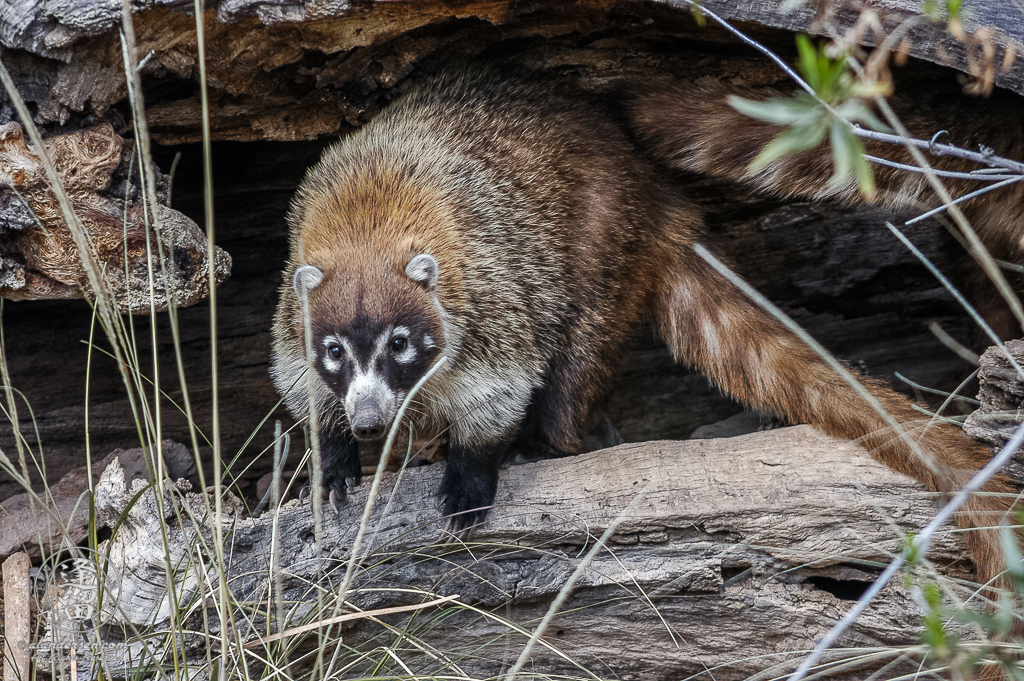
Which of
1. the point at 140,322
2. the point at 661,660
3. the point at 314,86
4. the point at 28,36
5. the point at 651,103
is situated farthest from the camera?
the point at 140,322

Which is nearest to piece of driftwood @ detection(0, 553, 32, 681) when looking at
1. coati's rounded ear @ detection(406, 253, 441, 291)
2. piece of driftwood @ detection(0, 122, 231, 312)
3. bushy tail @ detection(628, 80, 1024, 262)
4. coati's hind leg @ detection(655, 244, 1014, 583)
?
piece of driftwood @ detection(0, 122, 231, 312)

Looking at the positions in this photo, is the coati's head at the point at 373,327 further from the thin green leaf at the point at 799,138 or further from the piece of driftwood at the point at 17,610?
the thin green leaf at the point at 799,138

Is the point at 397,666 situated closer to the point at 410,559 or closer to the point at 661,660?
the point at 410,559

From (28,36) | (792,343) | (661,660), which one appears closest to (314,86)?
(28,36)

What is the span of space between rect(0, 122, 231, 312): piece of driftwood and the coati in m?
0.56

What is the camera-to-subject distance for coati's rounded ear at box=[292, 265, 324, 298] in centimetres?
350

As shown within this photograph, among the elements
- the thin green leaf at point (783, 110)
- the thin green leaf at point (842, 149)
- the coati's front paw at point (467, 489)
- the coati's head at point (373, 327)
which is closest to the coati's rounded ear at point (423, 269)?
the coati's head at point (373, 327)

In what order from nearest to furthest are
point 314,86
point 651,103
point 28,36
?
point 28,36, point 314,86, point 651,103

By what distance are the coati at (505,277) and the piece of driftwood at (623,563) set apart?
27 cm

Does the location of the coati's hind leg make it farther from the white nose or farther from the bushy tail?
the white nose

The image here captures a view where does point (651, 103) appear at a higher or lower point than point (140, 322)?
higher

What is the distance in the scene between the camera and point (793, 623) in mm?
3158

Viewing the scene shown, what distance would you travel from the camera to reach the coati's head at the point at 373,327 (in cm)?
335

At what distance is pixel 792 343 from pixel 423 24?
2.16 m
